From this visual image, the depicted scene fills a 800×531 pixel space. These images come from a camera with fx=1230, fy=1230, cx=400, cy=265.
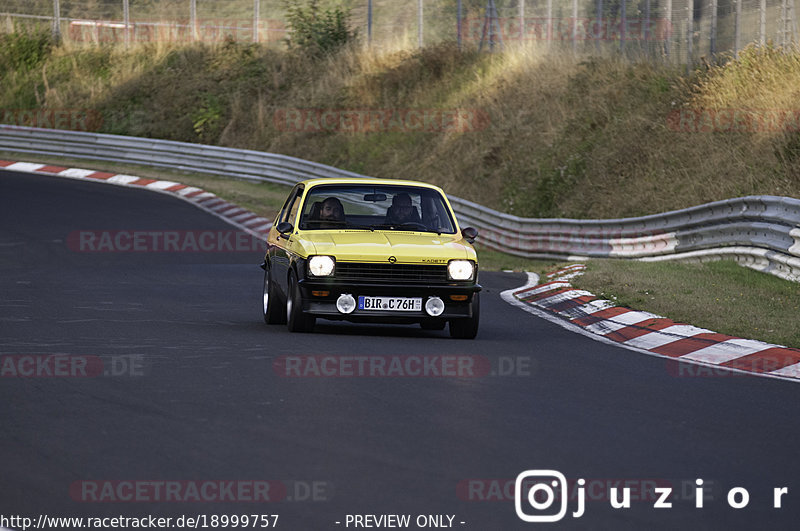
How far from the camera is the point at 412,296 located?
1157 centimetres

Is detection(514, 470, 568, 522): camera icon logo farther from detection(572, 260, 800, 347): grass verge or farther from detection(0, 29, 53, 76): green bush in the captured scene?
detection(0, 29, 53, 76): green bush

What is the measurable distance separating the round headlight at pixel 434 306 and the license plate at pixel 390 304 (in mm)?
84

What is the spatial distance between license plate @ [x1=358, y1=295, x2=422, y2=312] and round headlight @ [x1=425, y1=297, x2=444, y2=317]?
0.08 metres

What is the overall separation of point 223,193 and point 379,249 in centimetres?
2167

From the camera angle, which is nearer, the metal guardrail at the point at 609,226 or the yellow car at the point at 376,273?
the yellow car at the point at 376,273

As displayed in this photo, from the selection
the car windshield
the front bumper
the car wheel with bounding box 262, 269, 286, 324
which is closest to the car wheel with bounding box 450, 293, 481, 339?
the front bumper

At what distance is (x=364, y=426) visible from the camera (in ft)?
24.1

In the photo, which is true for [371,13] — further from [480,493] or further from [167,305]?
[480,493]

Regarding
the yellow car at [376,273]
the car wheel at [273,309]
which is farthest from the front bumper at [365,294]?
the car wheel at [273,309]

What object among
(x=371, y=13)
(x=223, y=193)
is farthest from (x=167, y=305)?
(x=371, y=13)

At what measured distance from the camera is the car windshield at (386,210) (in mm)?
12664

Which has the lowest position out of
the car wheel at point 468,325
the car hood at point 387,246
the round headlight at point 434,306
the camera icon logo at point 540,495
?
the car wheel at point 468,325

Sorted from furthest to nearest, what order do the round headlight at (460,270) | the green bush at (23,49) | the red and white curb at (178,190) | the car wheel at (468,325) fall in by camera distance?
the green bush at (23,49)
the red and white curb at (178,190)
the car wheel at (468,325)
the round headlight at (460,270)

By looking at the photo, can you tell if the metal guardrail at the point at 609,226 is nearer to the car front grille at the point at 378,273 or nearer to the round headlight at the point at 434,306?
the round headlight at the point at 434,306
